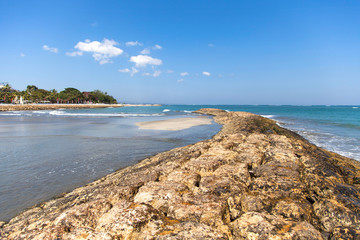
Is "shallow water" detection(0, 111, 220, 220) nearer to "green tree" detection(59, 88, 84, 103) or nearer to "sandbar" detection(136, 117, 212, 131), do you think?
"sandbar" detection(136, 117, 212, 131)

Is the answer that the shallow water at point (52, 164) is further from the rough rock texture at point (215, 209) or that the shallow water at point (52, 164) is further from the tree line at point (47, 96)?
the tree line at point (47, 96)

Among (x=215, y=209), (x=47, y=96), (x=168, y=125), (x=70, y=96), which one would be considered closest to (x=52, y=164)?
(x=215, y=209)

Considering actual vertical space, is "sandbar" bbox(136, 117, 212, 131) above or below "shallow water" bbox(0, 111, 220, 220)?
above

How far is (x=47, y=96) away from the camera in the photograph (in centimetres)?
10169

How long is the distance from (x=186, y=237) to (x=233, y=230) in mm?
809

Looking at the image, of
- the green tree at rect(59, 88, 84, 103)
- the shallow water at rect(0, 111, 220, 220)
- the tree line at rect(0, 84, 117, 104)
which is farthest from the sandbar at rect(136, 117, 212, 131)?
the green tree at rect(59, 88, 84, 103)

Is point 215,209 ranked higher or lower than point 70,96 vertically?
lower

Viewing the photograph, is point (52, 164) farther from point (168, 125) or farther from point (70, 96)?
point (70, 96)

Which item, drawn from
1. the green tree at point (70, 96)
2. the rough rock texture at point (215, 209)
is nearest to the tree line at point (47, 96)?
the green tree at point (70, 96)

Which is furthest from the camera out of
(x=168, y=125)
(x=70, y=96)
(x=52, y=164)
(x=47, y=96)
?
(x=70, y=96)

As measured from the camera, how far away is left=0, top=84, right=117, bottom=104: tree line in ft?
274

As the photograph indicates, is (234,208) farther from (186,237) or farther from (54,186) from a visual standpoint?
(54,186)

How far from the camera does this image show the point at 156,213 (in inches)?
129

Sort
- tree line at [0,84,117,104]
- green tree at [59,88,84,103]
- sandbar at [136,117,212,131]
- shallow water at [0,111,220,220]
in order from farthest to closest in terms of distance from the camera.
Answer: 1. green tree at [59,88,84,103]
2. tree line at [0,84,117,104]
3. sandbar at [136,117,212,131]
4. shallow water at [0,111,220,220]
